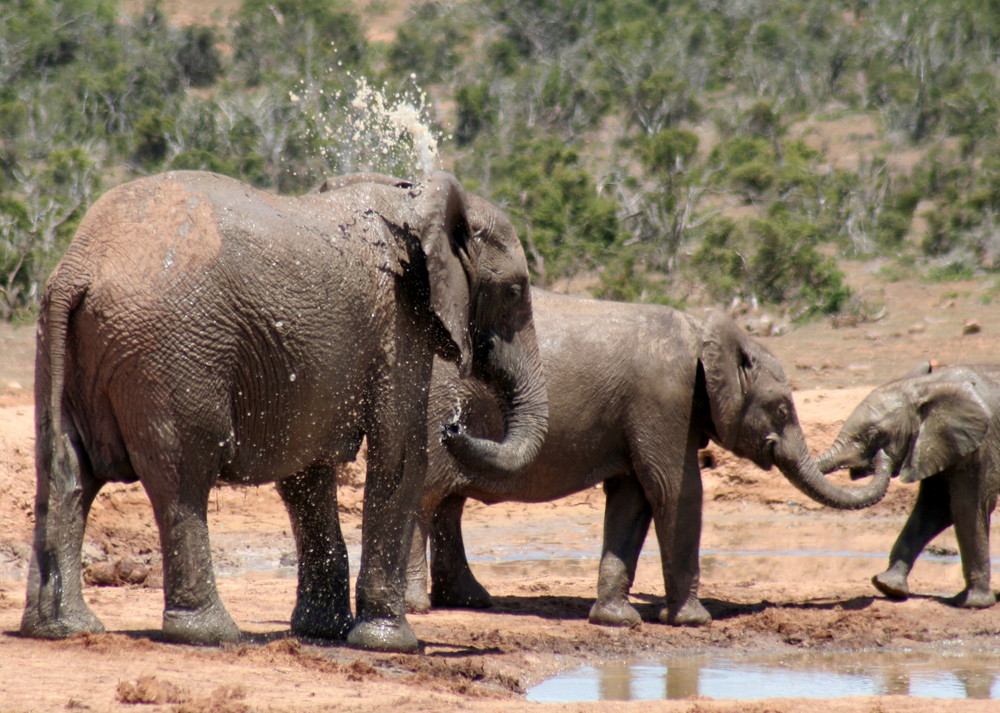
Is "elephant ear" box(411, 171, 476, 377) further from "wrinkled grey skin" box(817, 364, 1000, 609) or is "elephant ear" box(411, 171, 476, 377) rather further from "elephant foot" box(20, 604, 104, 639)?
"wrinkled grey skin" box(817, 364, 1000, 609)

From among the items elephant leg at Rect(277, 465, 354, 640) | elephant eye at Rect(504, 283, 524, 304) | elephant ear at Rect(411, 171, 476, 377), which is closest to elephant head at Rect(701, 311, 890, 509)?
elephant eye at Rect(504, 283, 524, 304)

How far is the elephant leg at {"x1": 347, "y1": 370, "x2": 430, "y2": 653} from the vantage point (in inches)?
257

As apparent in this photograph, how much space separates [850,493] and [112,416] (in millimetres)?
5111

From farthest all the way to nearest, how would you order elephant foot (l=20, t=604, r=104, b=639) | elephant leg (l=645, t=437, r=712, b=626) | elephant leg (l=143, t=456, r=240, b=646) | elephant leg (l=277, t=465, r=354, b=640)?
elephant leg (l=645, t=437, r=712, b=626)
elephant leg (l=277, t=465, r=354, b=640)
elephant foot (l=20, t=604, r=104, b=639)
elephant leg (l=143, t=456, r=240, b=646)

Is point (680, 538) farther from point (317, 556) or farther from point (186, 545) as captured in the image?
point (186, 545)

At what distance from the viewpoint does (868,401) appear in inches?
386

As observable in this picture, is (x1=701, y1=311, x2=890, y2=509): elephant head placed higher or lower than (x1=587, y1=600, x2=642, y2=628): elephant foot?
higher

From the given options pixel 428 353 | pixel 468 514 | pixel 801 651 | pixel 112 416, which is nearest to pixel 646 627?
pixel 801 651

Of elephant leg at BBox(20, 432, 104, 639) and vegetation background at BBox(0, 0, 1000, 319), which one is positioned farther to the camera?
vegetation background at BBox(0, 0, 1000, 319)

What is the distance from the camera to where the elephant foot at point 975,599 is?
9242mm

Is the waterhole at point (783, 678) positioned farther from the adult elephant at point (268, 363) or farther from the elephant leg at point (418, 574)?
the elephant leg at point (418, 574)

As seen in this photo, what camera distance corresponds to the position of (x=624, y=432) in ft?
28.9

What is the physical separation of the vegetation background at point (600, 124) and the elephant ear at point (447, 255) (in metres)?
A: 14.5

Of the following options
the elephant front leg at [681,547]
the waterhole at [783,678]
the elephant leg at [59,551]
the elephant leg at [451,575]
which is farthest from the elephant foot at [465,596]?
the elephant leg at [59,551]
